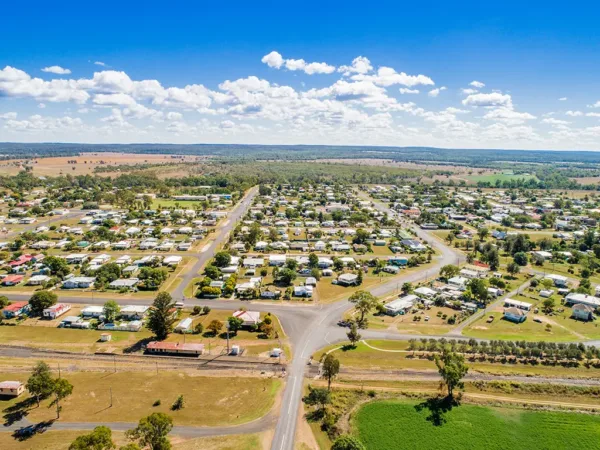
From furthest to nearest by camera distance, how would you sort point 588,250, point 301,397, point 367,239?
1. point 367,239
2. point 588,250
3. point 301,397

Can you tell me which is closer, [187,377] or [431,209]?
[187,377]

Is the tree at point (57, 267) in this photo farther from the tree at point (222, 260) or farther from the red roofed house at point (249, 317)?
the red roofed house at point (249, 317)

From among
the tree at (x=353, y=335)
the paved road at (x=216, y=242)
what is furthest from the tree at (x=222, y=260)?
the tree at (x=353, y=335)

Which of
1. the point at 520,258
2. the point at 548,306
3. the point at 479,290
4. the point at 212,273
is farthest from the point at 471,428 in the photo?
the point at 520,258

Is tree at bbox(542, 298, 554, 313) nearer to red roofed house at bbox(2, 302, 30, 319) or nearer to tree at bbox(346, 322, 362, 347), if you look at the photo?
tree at bbox(346, 322, 362, 347)

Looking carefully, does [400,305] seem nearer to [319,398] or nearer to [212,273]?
[319,398]

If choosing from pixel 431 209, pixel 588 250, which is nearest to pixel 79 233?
pixel 431 209

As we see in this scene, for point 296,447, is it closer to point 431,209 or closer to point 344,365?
point 344,365
